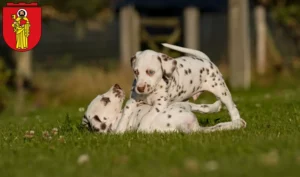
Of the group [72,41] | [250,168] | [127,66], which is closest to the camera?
[250,168]

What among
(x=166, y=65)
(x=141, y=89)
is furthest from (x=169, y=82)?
(x=141, y=89)

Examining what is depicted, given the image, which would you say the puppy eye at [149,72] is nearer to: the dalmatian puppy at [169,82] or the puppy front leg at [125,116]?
the dalmatian puppy at [169,82]

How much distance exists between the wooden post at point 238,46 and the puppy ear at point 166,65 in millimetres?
12968

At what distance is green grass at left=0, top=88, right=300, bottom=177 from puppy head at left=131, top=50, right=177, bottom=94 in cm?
66

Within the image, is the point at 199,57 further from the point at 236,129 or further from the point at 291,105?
the point at 291,105

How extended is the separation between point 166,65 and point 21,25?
4.02 meters

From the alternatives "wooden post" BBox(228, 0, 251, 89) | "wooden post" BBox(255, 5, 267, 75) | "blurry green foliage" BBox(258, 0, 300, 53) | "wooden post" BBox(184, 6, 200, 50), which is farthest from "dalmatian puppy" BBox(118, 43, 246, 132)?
"blurry green foliage" BBox(258, 0, 300, 53)

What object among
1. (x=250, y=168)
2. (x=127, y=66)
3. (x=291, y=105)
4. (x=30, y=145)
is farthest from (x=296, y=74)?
(x=250, y=168)

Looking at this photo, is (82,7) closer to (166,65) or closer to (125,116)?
(125,116)

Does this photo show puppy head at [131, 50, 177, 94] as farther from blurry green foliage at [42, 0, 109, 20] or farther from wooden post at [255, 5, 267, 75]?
blurry green foliage at [42, 0, 109, 20]

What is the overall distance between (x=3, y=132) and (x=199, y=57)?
3243 mm

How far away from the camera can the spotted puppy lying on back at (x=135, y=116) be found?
34.1 ft

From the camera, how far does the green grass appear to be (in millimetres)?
6812

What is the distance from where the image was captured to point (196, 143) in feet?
28.9
